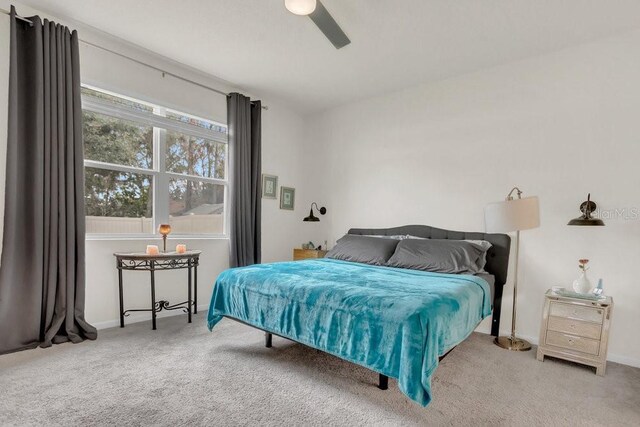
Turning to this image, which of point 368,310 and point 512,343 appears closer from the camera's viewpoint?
point 368,310

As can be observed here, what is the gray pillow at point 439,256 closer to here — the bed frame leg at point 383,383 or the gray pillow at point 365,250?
the gray pillow at point 365,250

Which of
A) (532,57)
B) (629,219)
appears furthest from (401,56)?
(629,219)

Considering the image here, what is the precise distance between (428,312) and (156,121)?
10.7 feet

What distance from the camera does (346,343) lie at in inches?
76.5

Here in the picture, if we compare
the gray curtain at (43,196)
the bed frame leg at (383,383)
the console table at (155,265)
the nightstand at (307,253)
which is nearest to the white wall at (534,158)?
the nightstand at (307,253)

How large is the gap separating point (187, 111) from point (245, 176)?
0.98m

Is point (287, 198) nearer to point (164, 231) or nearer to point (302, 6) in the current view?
point (164, 231)

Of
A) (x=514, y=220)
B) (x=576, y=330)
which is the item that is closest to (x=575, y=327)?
(x=576, y=330)

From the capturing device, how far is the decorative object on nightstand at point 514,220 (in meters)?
2.71

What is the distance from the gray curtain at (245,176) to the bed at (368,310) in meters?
1.26

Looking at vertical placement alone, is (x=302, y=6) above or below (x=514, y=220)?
above

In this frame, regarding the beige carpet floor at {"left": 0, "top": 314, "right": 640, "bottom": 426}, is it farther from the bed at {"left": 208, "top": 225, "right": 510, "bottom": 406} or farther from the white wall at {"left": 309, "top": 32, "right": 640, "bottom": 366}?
the white wall at {"left": 309, "top": 32, "right": 640, "bottom": 366}

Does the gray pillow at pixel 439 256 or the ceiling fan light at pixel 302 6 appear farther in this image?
the gray pillow at pixel 439 256

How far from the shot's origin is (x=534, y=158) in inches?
121
